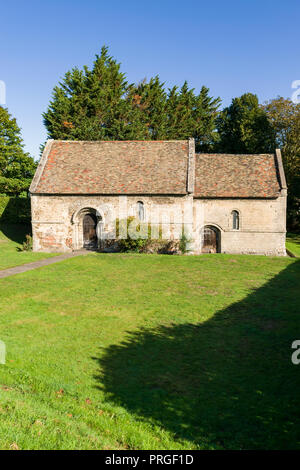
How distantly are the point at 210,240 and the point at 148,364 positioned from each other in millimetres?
20082

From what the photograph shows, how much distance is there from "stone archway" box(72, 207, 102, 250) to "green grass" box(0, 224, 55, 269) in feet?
9.09

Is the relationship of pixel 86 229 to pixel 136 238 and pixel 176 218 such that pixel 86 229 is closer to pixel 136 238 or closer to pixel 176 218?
pixel 136 238

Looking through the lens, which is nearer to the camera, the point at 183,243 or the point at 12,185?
the point at 183,243

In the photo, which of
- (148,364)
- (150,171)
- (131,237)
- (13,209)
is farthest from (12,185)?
(148,364)

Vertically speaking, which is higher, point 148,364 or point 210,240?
point 210,240

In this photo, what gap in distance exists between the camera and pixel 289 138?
45.1 m

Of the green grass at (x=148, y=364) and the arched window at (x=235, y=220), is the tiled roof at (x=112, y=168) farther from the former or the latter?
the green grass at (x=148, y=364)

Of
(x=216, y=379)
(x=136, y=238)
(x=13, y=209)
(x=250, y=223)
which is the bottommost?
(x=216, y=379)

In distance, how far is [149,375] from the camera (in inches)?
315

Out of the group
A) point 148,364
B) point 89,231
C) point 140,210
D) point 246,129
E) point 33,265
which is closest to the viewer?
point 148,364

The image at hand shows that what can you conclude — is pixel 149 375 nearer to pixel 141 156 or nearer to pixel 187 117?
pixel 141 156

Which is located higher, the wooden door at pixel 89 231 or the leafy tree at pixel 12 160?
the leafy tree at pixel 12 160

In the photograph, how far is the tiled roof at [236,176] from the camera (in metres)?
26.6

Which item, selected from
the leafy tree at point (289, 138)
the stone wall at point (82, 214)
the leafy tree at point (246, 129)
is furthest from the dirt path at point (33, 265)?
the leafy tree at point (246, 129)
